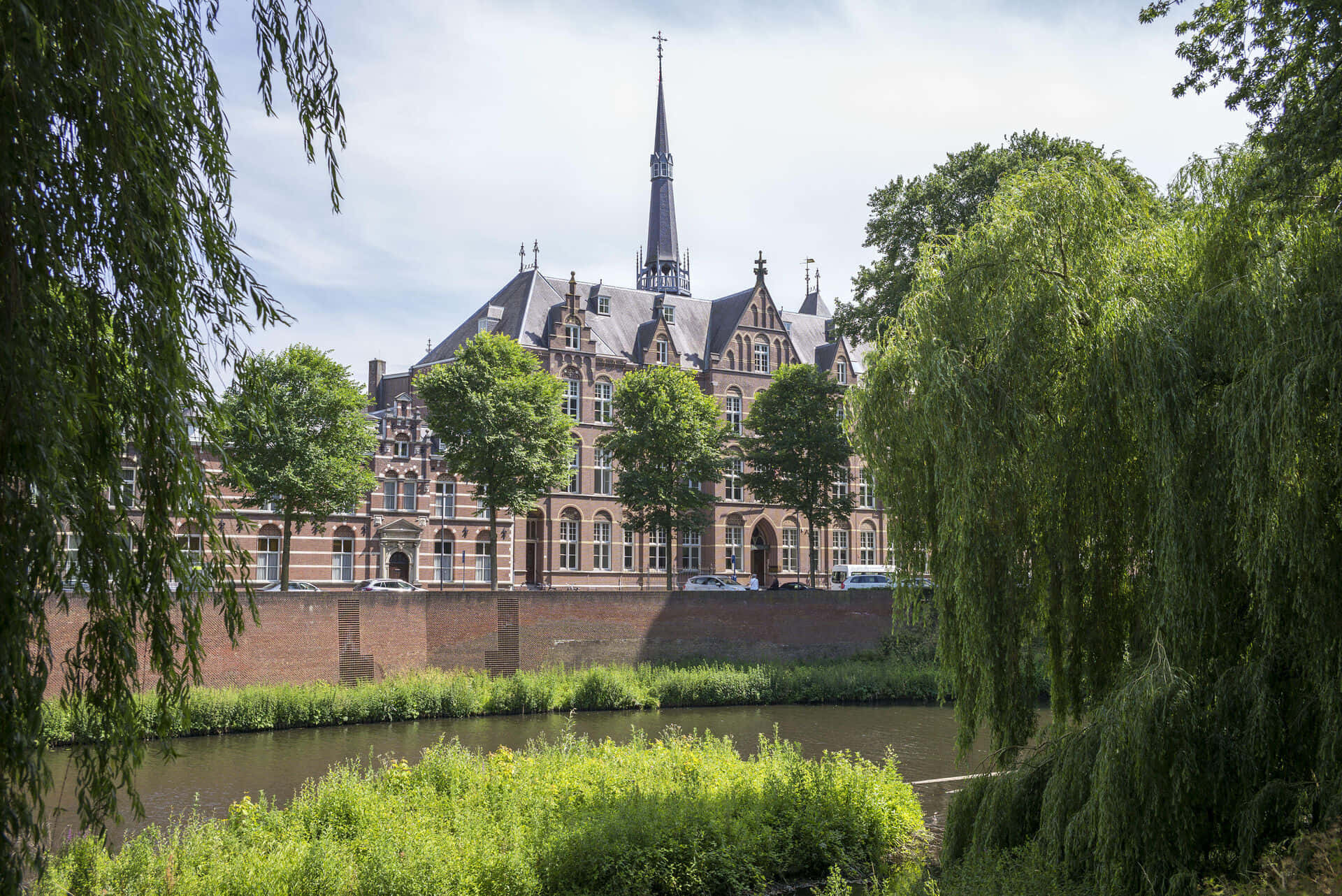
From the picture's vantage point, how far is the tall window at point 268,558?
39.1 metres

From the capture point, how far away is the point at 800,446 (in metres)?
39.6

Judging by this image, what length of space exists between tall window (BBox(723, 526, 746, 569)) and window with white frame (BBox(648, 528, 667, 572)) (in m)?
3.07

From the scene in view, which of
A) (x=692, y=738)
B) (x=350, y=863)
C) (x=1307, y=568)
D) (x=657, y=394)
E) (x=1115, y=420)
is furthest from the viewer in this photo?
(x=657, y=394)

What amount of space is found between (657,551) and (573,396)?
8365mm

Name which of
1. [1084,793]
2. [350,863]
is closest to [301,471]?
[350,863]

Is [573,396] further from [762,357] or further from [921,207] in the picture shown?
[921,207]

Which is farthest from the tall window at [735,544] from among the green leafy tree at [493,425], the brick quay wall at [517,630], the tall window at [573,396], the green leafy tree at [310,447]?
the green leafy tree at [310,447]

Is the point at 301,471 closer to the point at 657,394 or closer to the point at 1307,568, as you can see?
the point at 657,394

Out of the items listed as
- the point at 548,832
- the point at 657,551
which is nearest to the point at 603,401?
the point at 657,551

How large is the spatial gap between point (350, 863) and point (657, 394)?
95.0ft

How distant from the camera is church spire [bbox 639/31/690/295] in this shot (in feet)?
200

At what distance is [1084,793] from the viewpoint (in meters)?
9.18

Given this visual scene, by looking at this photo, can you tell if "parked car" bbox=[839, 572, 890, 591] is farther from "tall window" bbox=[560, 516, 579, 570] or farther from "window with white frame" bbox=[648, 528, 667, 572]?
"tall window" bbox=[560, 516, 579, 570]

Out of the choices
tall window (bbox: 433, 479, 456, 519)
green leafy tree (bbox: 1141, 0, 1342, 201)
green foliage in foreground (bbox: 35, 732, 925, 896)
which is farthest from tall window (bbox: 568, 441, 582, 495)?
green leafy tree (bbox: 1141, 0, 1342, 201)
